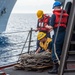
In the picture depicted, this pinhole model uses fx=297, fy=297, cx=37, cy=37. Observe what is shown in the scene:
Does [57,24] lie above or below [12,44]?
above

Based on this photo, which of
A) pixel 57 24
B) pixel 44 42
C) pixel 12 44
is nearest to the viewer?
pixel 57 24

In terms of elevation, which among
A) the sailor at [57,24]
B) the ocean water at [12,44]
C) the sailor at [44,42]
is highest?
the sailor at [57,24]

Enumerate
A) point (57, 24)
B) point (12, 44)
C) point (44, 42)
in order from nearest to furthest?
point (57, 24) < point (44, 42) < point (12, 44)

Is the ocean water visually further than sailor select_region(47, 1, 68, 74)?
Yes

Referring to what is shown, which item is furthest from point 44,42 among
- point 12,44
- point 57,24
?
point 12,44

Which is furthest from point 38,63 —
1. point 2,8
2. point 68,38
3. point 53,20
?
point 2,8

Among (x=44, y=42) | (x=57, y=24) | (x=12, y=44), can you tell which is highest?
(x=57, y=24)

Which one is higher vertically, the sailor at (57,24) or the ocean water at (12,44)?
the sailor at (57,24)

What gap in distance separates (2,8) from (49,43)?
28.1 m

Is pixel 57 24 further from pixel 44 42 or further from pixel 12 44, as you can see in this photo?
pixel 12 44

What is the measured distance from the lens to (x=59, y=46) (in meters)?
4.98

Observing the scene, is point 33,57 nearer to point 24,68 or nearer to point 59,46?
point 24,68

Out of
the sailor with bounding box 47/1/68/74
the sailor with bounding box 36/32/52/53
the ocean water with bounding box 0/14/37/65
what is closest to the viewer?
the sailor with bounding box 47/1/68/74

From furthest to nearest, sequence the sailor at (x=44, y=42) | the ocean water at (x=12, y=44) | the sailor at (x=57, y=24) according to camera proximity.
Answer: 1. the ocean water at (x=12, y=44)
2. the sailor at (x=44, y=42)
3. the sailor at (x=57, y=24)
